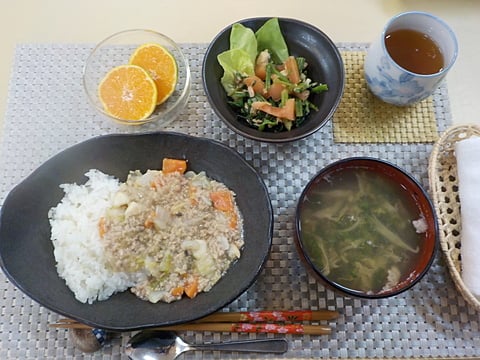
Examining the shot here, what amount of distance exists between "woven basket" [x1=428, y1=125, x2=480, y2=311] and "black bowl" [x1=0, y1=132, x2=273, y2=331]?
0.60m

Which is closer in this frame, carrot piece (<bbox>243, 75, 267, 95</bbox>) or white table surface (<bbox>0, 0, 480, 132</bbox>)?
carrot piece (<bbox>243, 75, 267, 95</bbox>)

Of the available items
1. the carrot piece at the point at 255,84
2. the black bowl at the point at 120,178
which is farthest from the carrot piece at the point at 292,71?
the black bowl at the point at 120,178

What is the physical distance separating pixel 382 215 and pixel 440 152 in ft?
1.27

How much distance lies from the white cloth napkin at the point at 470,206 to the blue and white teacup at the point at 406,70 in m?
0.24

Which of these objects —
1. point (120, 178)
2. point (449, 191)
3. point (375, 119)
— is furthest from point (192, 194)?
point (449, 191)

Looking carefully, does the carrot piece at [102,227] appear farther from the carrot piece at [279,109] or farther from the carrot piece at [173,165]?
the carrot piece at [279,109]

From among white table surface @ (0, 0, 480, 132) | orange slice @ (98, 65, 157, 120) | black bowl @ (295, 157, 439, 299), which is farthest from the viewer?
white table surface @ (0, 0, 480, 132)

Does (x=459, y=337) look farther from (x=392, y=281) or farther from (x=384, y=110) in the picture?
(x=384, y=110)

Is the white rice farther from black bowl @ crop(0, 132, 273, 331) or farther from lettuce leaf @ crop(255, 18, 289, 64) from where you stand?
lettuce leaf @ crop(255, 18, 289, 64)

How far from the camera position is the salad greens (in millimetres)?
1717

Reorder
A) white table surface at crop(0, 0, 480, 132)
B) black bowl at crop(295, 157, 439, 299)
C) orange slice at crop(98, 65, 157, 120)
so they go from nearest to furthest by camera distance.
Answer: black bowl at crop(295, 157, 439, 299), orange slice at crop(98, 65, 157, 120), white table surface at crop(0, 0, 480, 132)

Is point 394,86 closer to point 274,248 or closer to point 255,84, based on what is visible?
point 255,84

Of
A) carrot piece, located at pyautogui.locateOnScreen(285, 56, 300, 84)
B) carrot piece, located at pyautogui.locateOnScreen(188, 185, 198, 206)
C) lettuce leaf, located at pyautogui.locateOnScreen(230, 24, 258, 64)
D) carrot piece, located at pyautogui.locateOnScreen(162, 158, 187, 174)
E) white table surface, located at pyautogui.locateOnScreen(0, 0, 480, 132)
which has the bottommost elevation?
carrot piece, located at pyautogui.locateOnScreen(188, 185, 198, 206)

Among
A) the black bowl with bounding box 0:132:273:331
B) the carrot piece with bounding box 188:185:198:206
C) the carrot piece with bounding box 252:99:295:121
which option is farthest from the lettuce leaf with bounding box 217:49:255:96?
the carrot piece with bounding box 188:185:198:206
